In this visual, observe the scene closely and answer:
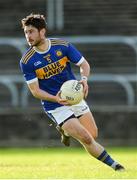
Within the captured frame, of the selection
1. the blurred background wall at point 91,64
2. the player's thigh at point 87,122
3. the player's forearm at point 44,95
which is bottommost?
the blurred background wall at point 91,64

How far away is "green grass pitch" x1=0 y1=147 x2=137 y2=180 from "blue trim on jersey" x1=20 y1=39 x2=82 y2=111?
35.9 inches

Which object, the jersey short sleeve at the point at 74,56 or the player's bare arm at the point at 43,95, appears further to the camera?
the jersey short sleeve at the point at 74,56

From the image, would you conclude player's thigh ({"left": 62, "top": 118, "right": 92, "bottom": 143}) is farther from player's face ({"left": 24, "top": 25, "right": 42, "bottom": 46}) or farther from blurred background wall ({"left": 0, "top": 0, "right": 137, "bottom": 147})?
blurred background wall ({"left": 0, "top": 0, "right": 137, "bottom": 147})

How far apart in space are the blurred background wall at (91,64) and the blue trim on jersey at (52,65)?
6314 mm

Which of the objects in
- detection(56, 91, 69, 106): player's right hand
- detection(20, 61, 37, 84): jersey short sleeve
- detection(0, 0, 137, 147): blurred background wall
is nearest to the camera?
detection(56, 91, 69, 106): player's right hand

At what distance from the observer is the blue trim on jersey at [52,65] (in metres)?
11.3

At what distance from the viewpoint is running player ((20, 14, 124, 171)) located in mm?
11000

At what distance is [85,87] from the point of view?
1085cm

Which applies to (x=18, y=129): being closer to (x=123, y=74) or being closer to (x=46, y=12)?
(x=123, y=74)

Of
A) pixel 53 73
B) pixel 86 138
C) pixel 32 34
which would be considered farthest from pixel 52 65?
pixel 86 138

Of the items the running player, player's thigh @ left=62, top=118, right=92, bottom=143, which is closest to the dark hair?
the running player

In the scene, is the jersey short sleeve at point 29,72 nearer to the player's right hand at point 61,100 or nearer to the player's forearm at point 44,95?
the player's forearm at point 44,95

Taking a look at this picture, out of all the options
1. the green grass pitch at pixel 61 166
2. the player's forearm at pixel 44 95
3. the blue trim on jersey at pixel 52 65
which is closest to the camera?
the green grass pitch at pixel 61 166

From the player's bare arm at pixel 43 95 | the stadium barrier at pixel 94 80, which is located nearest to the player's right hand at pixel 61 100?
the player's bare arm at pixel 43 95
